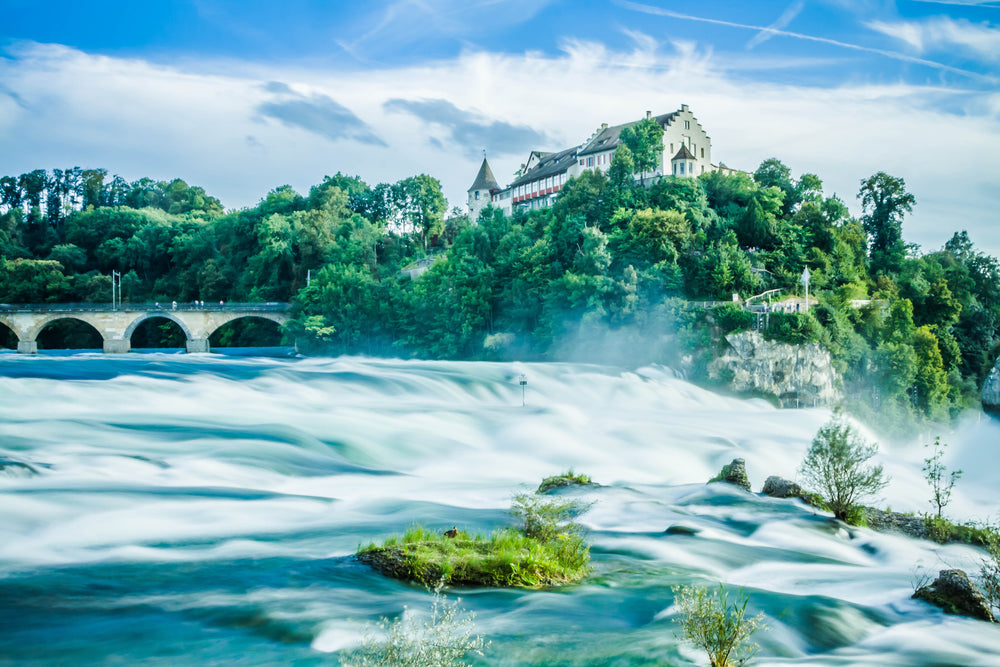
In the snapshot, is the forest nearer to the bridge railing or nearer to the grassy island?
the bridge railing

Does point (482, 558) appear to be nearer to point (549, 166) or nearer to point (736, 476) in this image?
point (736, 476)

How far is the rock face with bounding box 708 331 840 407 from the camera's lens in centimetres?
4572

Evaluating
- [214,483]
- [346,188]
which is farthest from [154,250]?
[214,483]

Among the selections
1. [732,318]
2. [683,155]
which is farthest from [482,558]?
[683,155]

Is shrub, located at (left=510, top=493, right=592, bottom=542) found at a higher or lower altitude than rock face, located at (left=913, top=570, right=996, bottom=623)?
higher

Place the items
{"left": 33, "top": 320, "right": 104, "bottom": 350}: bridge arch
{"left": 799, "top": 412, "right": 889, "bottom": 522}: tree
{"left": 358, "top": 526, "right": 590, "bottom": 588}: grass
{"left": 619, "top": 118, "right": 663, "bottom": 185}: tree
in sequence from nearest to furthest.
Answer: {"left": 358, "top": 526, "right": 590, "bottom": 588}: grass, {"left": 799, "top": 412, "right": 889, "bottom": 522}: tree, {"left": 619, "top": 118, "right": 663, "bottom": 185}: tree, {"left": 33, "top": 320, "right": 104, "bottom": 350}: bridge arch

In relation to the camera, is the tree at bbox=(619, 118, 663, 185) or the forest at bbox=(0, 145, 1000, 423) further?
the tree at bbox=(619, 118, 663, 185)

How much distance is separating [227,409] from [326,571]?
61.2ft

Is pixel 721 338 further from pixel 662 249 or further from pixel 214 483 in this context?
pixel 214 483

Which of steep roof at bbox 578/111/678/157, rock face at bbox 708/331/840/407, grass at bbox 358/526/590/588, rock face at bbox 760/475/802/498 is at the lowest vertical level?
rock face at bbox 760/475/802/498

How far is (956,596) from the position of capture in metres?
10.6

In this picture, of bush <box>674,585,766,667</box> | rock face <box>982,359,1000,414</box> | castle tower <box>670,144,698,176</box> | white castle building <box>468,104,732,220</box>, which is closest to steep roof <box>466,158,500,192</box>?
white castle building <box>468,104,732,220</box>

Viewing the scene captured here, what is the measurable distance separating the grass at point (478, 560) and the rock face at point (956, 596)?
16.2 feet

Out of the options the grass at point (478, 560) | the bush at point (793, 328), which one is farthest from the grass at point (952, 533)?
the bush at point (793, 328)
